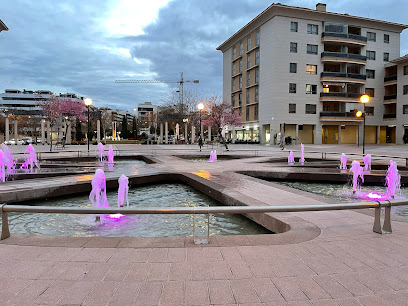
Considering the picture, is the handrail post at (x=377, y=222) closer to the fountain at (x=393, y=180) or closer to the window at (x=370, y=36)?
the fountain at (x=393, y=180)

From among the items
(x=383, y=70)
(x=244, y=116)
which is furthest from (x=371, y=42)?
(x=244, y=116)

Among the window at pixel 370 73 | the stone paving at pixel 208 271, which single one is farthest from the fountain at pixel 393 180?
the window at pixel 370 73

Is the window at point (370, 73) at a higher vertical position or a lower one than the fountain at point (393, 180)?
higher

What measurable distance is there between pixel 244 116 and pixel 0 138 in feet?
164

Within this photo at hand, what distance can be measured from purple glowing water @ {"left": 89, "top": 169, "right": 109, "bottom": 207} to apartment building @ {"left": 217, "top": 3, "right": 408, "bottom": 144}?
1739 inches

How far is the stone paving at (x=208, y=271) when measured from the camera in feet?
9.55

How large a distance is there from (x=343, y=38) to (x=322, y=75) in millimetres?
7204

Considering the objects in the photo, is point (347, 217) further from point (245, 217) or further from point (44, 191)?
point (44, 191)

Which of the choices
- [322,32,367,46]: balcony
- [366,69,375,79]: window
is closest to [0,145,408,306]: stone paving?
[322,32,367,46]: balcony

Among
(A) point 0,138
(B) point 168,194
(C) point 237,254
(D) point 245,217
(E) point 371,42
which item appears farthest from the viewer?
(A) point 0,138

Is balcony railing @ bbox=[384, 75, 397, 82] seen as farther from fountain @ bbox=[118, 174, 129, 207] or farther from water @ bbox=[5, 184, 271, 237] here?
fountain @ bbox=[118, 174, 129, 207]

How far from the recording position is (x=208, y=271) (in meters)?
3.48

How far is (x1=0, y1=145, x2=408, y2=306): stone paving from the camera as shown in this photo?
2.91 m

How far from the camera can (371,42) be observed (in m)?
54.3
